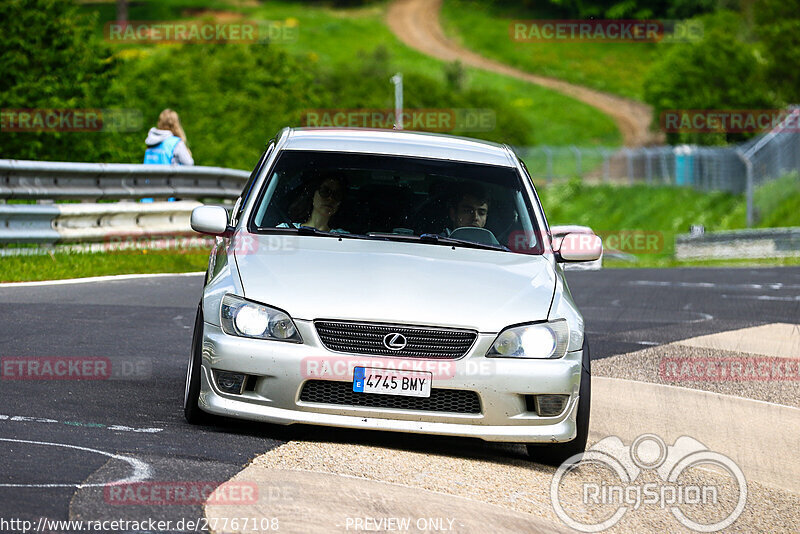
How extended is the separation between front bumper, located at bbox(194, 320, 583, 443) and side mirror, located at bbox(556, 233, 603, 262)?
102 centimetres

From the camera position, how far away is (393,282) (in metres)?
6.86

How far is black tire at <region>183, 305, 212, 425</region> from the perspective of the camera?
6.96m

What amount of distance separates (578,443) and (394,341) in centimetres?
118

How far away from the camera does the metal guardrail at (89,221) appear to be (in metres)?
14.9

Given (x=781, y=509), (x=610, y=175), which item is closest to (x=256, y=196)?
(x=781, y=509)

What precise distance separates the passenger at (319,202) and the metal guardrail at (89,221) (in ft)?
25.1

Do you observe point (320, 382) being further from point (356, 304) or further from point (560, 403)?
point (560, 403)

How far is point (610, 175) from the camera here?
58719mm

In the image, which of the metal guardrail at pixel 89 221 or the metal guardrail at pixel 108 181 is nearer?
the metal guardrail at pixel 89 221
